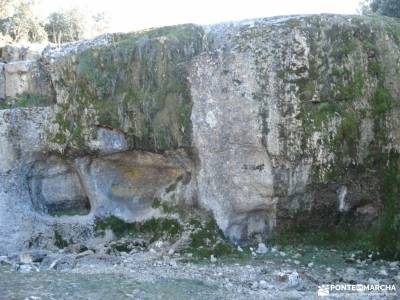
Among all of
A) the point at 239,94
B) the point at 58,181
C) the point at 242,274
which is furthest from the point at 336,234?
the point at 58,181

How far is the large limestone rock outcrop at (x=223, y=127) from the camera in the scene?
1119cm

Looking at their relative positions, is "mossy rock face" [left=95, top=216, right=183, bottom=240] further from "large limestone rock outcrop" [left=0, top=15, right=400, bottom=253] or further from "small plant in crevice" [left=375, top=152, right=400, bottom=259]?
"small plant in crevice" [left=375, top=152, right=400, bottom=259]

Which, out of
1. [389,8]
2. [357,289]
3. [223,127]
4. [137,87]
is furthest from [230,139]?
[389,8]

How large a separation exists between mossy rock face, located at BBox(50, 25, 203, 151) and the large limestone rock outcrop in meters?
0.03

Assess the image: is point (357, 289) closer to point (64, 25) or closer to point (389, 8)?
point (389, 8)

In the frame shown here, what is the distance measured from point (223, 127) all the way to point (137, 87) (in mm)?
2361

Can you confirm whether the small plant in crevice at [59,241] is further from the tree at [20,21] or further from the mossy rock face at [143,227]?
the tree at [20,21]

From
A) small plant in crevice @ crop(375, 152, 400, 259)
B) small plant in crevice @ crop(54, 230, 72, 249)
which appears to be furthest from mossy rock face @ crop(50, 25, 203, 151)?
small plant in crevice @ crop(375, 152, 400, 259)

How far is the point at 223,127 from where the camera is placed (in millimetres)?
11445

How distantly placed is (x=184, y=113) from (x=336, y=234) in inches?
175

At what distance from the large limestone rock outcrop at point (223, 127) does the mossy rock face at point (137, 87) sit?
26mm

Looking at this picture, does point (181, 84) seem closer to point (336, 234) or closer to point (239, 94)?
point (239, 94)

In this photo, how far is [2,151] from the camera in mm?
12195

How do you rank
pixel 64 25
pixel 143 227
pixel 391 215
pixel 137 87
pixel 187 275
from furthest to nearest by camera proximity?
pixel 64 25 → pixel 143 227 → pixel 137 87 → pixel 391 215 → pixel 187 275
